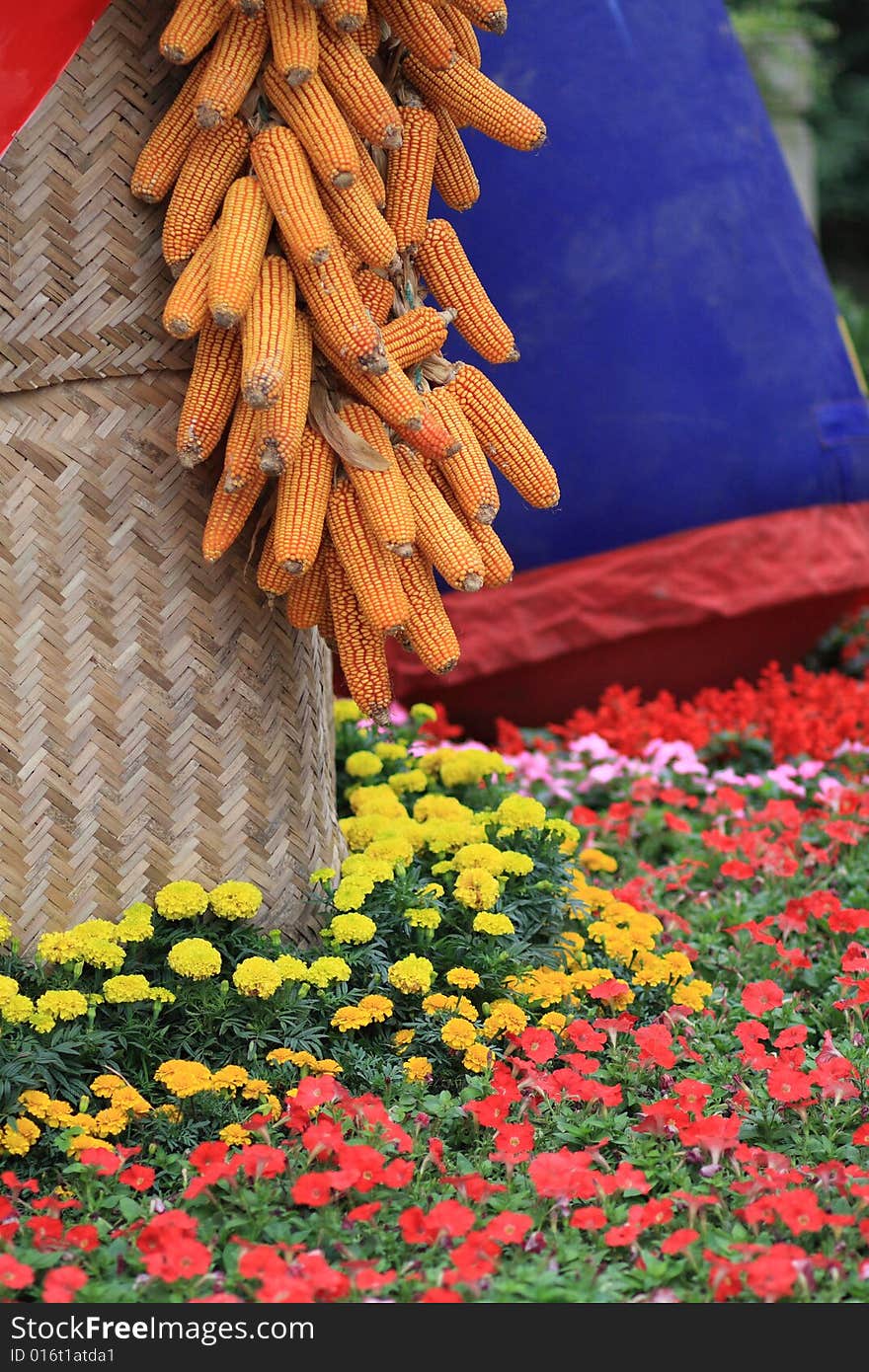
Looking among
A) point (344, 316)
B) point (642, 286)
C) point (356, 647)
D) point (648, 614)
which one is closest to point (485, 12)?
point (344, 316)

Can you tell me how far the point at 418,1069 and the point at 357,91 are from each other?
1.59 meters

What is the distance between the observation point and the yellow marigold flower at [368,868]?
2934 mm

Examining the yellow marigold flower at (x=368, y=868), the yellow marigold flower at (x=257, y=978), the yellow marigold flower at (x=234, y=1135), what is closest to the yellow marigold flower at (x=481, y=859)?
the yellow marigold flower at (x=368, y=868)

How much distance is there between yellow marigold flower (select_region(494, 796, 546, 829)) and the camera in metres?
3.18

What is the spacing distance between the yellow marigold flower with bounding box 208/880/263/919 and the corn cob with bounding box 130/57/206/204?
1185mm

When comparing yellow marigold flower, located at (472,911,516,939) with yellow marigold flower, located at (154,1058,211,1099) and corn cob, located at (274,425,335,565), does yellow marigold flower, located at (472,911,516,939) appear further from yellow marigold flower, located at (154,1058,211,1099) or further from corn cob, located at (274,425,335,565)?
corn cob, located at (274,425,335,565)

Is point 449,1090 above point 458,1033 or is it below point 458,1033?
below

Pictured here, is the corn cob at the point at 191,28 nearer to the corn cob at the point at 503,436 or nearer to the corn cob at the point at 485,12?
the corn cob at the point at 485,12

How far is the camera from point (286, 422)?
251cm

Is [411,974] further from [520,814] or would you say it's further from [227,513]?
[227,513]

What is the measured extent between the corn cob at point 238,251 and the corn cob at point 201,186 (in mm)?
45
